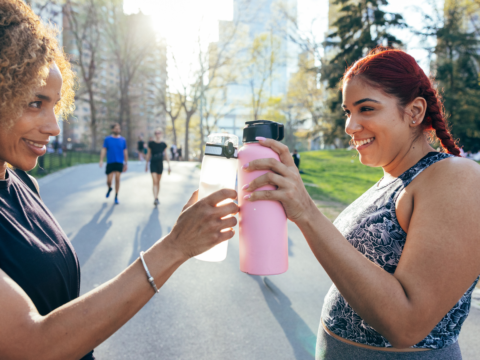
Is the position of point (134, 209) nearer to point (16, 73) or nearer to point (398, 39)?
point (16, 73)

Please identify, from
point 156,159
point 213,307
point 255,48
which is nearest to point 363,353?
point 213,307

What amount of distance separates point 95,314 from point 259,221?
577 mm

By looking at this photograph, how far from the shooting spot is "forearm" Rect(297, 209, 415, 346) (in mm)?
1048

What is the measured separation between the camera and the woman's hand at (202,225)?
105cm

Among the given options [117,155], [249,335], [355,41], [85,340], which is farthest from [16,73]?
[355,41]

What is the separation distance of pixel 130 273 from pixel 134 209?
8.44 meters

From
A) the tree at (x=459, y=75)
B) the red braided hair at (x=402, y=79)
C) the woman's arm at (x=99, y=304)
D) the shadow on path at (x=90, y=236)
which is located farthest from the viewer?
the tree at (x=459, y=75)

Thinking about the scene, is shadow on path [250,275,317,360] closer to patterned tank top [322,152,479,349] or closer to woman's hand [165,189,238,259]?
patterned tank top [322,152,479,349]

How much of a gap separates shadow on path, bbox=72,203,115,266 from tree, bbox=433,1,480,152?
23.1 metres

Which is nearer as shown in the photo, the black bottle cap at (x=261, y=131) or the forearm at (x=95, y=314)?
the forearm at (x=95, y=314)

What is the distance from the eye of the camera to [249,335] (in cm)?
335

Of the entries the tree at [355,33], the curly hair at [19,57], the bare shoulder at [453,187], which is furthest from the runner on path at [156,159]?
the tree at [355,33]

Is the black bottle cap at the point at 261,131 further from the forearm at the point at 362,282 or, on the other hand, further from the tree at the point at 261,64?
the tree at the point at 261,64

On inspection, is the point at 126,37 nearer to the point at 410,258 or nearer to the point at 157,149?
the point at 157,149
